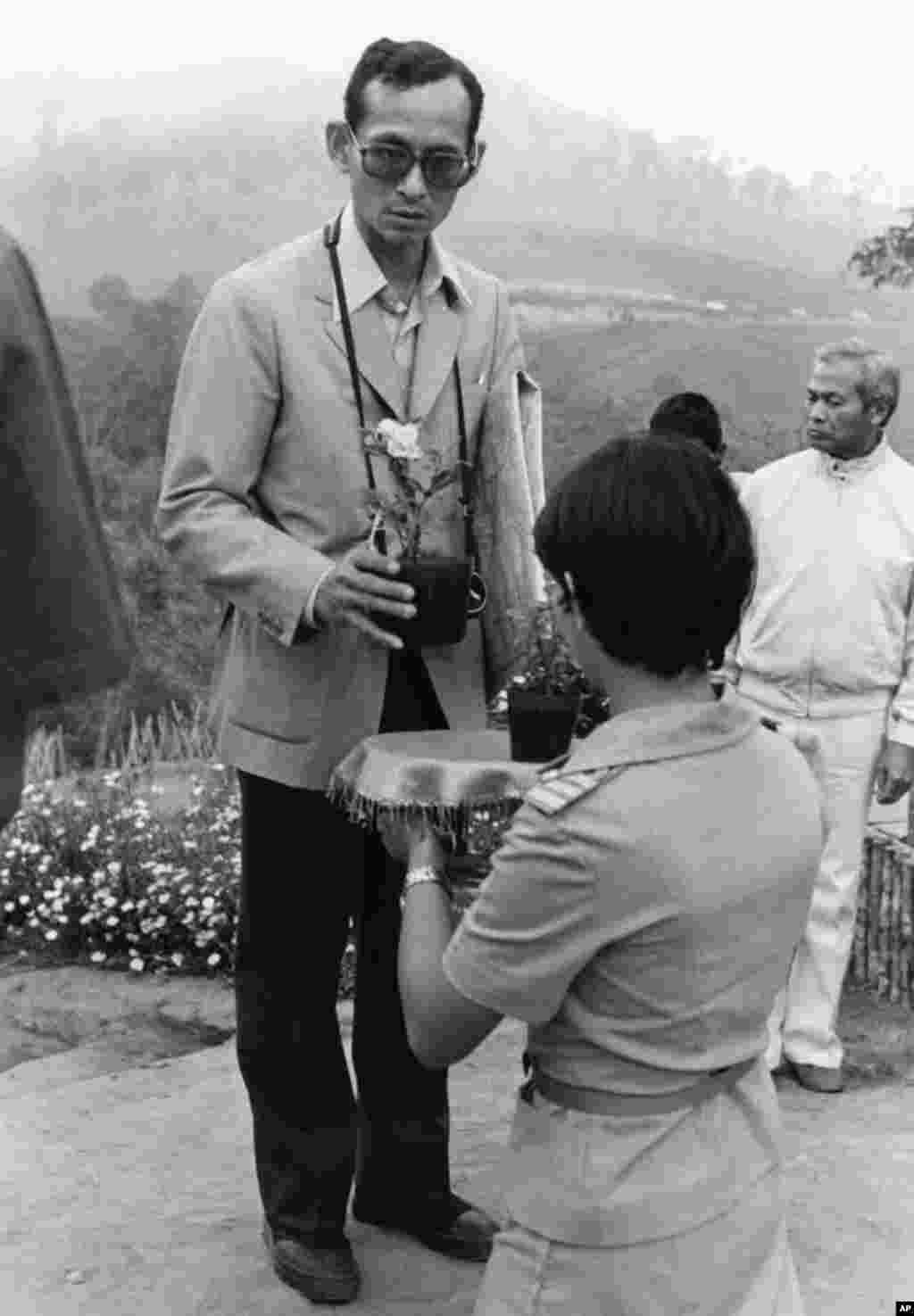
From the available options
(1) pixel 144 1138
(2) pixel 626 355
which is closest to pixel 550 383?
(2) pixel 626 355

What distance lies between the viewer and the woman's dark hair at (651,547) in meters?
2.21

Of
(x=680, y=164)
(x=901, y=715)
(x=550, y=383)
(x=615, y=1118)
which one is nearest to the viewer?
(x=615, y=1118)

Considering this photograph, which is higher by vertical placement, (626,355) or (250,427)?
(250,427)

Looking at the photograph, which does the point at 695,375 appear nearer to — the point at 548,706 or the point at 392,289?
the point at 392,289

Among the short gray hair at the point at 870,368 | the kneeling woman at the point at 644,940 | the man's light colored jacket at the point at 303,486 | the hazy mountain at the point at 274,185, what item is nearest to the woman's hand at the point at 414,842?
the kneeling woman at the point at 644,940

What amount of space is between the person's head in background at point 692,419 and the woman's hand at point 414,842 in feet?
11.7

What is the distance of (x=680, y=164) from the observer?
1010cm

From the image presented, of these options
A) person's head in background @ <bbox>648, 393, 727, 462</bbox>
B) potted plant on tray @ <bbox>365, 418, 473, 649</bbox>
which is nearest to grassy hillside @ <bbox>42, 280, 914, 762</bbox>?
person's head in background @ <bbox>648, 393, 727, 462</bbox>

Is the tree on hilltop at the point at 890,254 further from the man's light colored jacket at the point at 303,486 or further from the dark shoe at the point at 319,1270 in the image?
the dark shoe at the point at 319,1270

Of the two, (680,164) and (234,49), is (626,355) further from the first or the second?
(234,49)

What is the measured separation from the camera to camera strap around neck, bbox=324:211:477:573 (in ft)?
11.4

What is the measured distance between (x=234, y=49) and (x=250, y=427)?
721 cm

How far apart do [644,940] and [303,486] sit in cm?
150

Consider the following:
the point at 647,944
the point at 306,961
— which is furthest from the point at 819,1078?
the point at 647,944
